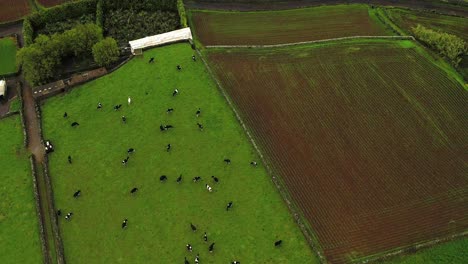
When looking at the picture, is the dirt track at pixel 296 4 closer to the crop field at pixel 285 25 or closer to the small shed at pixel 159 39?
the crop field at pixel 285 25

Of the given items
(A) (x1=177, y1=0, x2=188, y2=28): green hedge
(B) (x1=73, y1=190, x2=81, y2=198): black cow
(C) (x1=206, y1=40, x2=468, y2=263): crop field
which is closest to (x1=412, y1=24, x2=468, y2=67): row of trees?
(C) (x1=206, y1=40, x2=468, y2=263): crop field

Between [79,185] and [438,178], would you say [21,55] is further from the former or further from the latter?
[438,178]

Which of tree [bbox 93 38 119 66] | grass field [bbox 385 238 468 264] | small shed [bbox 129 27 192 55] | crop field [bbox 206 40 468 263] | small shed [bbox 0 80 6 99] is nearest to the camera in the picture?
grass field [bbox 385 238 468 264]

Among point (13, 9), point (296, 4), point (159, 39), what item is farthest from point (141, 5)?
point (296, 4)

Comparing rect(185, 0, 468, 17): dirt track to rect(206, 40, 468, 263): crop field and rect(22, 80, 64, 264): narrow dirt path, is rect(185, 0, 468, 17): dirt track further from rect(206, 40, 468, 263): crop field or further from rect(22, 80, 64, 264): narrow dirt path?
rect(22, 80, 64, 264): narrow dirt path

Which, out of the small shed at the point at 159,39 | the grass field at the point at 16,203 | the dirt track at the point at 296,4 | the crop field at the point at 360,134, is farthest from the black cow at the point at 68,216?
the dirt track at the point at 296,4

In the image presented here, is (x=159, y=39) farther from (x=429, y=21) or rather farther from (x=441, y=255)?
(x=441, y=255)

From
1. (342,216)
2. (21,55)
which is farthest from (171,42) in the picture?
(342,216)
